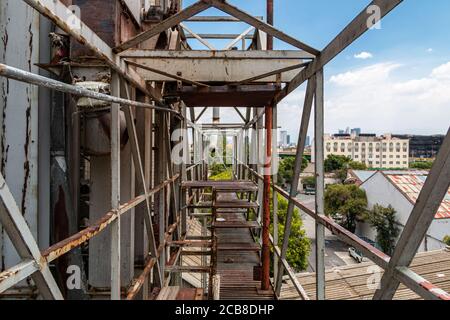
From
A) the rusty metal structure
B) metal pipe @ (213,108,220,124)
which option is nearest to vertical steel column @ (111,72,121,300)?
the rusty metal structure

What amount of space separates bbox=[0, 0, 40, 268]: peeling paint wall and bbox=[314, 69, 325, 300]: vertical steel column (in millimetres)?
2834

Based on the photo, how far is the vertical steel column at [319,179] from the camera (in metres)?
2.78

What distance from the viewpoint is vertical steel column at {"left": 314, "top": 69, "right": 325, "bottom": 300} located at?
2.78 m

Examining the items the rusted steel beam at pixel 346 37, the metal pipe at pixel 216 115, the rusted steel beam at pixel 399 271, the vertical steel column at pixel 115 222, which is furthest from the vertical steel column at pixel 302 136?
the metal pipe at pixel 216 115

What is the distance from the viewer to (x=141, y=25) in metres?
4.77

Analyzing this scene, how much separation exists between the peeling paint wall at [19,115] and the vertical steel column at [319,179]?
2834 millimetres

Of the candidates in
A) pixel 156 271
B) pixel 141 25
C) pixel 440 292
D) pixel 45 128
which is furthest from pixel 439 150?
pixel 141 25

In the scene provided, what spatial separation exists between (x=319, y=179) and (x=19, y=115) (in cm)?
303

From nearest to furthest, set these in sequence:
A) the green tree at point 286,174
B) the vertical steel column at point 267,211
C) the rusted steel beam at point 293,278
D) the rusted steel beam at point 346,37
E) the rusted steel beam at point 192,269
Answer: the rusted steel beam at point 346,37
the rusted steel beam at point 293,278
the green tree at point 286,174
the rusted steel beam at point 192,269
the vertical steel column at point 267,211

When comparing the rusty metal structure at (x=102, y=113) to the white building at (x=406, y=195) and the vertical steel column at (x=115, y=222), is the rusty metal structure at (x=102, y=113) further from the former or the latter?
the white building at (x=406, y=195)

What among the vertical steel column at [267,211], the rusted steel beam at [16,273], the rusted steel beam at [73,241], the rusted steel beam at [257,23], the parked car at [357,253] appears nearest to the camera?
the rusted steel beam at [16,273]

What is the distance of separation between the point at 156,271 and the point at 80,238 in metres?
3.04
